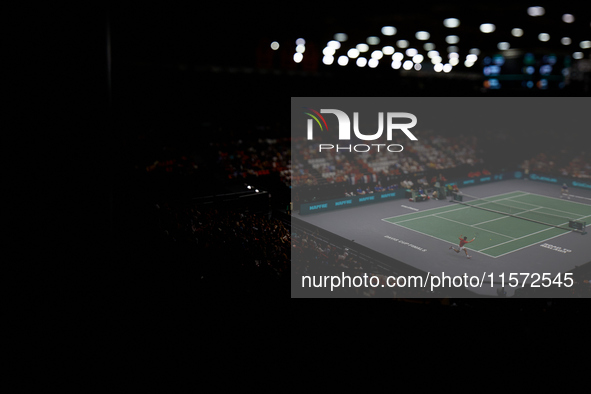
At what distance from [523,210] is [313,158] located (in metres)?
12.2

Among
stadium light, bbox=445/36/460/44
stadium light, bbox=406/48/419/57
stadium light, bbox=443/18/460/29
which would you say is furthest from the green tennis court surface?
stadium light, bbox=406/48/419/57

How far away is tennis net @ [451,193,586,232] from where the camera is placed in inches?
788

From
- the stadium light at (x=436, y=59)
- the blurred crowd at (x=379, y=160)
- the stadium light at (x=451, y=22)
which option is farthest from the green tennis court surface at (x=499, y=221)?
the stadium light at (x=436, y=59)

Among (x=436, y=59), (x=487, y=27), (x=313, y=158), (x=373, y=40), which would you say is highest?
(x=436, y=59)

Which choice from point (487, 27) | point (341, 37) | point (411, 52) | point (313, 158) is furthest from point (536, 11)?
point (313, 158)

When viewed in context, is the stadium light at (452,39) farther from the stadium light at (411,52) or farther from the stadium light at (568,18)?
Result: the stadium light at (568,18)

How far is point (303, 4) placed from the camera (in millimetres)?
14516

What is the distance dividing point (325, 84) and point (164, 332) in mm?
28870

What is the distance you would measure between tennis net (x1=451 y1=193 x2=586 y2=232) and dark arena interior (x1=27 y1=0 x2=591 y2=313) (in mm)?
275

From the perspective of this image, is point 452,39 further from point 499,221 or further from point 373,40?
point 499,221

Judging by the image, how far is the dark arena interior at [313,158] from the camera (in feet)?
31.8

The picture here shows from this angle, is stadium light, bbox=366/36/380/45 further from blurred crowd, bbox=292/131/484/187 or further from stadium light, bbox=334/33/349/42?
blurred crowd, bbox=292/131/484/187

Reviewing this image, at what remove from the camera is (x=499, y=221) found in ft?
67.8

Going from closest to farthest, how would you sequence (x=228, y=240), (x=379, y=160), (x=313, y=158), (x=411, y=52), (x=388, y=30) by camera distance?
(x=228, y=240)
(x=388, y=30)
(x=313, y=158)
(x=379, y=160)
(x=411, y=52)
